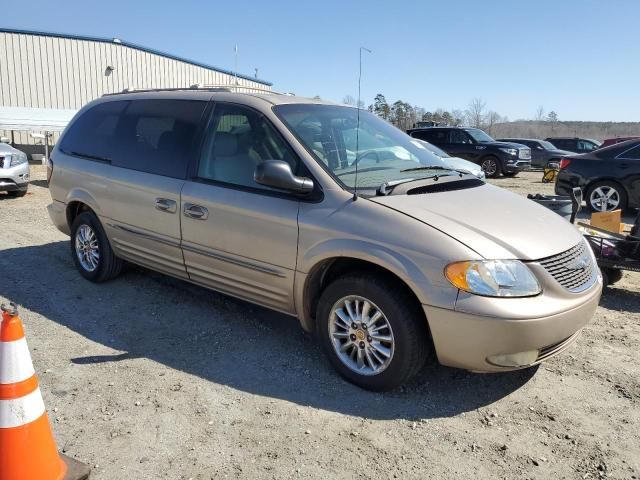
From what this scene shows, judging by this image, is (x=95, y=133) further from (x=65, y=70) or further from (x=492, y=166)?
(x=65, y=70)

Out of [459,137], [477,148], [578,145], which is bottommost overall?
[477,148]

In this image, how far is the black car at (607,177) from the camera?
9.70 metres

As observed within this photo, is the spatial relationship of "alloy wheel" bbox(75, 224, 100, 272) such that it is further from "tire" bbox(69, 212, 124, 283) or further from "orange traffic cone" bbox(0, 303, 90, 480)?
"orange traffic cone" bbox(0, 303, 90, 480)

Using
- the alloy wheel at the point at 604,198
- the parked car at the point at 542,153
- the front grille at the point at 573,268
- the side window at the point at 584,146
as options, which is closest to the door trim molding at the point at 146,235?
the front grille at the point at 573,268

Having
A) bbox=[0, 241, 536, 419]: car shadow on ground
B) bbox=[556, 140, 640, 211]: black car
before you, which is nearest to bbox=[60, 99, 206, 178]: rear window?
bbox=[0, 241, 536, 419]: car shadow on ground

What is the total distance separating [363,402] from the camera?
3.31m

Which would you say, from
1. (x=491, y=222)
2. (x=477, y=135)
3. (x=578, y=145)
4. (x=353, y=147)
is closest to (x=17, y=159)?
(x=353, y=147)

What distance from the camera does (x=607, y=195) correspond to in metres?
9.99

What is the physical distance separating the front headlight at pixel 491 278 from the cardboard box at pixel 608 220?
330 cm

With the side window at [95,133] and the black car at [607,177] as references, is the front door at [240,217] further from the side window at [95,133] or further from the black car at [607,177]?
the black car at [607,177]

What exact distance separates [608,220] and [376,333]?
3775 millimetres

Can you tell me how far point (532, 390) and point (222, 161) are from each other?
274 centimetres

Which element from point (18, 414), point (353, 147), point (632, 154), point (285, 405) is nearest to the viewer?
point (18, 414)

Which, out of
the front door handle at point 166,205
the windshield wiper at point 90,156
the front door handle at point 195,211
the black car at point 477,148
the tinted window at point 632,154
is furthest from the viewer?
the black car at point 477,148
